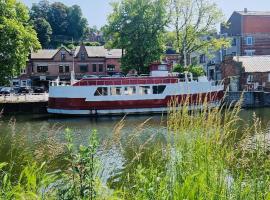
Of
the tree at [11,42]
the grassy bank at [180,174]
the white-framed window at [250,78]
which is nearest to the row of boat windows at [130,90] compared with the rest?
the tree at [11,42]

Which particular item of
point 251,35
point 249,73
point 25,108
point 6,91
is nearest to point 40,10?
point 6,91

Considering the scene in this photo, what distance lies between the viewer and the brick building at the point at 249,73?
130 feet

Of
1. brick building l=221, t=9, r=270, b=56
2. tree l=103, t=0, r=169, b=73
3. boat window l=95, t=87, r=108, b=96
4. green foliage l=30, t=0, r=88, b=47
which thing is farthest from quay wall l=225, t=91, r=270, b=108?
green foliage l=30, t=0, r=88, b=47

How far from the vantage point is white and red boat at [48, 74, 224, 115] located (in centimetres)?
3300

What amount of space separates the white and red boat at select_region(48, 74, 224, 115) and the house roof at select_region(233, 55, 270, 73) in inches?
350

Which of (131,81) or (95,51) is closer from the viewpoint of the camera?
(131,81)

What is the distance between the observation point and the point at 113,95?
33344 millimetres

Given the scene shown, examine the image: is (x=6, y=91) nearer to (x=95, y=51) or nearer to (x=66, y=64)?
(x=66, y=64)

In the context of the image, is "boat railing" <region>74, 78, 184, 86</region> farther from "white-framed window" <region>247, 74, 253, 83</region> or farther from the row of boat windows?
"white-framed window" <region>247, 74, 253, 83</region>

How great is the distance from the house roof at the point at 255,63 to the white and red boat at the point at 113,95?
8.90 meters

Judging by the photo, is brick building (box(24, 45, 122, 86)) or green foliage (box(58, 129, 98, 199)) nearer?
green foliage (box(58, 129, 98, 199))

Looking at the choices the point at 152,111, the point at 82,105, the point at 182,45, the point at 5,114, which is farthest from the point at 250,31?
the point at 5,114

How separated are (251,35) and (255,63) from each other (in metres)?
14.7

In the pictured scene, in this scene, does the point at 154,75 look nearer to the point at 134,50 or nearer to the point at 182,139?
the point at 134,50
